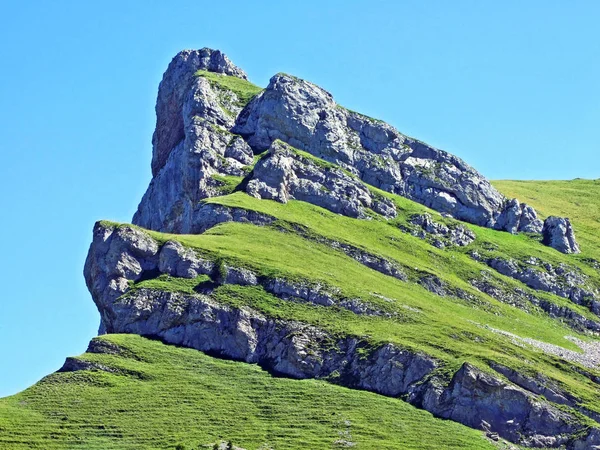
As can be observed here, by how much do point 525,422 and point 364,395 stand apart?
20778mm

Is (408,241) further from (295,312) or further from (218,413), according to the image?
(218,413)

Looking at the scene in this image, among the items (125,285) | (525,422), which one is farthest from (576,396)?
(125,285)

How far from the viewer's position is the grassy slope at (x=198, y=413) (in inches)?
4857

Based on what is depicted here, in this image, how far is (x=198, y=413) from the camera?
424ft

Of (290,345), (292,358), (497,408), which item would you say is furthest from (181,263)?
(497,408)

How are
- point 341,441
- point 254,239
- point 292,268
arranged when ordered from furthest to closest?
point 254,239, point 292,268, point 341,441

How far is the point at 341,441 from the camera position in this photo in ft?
404

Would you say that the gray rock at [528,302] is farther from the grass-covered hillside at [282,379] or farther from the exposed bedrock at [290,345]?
the exposed bedrock at [290,345]

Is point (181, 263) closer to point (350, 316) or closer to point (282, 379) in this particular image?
point (350, 316)

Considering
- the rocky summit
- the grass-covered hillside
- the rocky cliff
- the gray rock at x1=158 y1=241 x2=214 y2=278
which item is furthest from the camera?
the gray rock at x1=158 y1=241 x2=214 y2=278

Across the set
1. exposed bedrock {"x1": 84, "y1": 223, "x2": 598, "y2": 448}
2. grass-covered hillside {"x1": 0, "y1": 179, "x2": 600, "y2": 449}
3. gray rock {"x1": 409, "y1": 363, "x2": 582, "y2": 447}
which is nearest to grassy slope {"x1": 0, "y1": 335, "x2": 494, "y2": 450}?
grass-covered hillside {"x1": 0, "y1": 179, "x2": 600, "y2": 449}

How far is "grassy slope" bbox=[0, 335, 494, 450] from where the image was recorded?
123375 millimetres

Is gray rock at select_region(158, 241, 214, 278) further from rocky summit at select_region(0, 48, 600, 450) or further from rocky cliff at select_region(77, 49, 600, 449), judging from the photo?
rocky summit at select_region(0, 48, 600, 450)

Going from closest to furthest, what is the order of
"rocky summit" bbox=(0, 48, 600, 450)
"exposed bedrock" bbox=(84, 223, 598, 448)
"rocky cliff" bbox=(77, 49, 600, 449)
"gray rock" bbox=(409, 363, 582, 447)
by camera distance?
1. "rocky summit" bbox=(0, 48, 600, 450)
2. "gray rock" bbox=(409, 363, 582, 447)
3. "exposed bedrock" bbox=(84, 223, 598, 448)
4. "rocky cliff" bbox=(77, 49, 600, 449)
